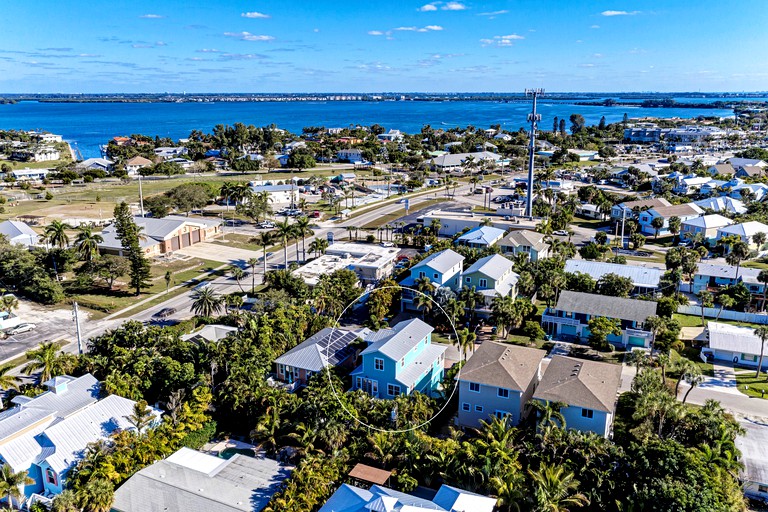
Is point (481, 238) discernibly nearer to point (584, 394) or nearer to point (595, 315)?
point (595, 315)

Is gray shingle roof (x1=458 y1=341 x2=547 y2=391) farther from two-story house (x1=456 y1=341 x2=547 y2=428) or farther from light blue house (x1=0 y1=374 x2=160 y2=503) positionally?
light blue house (x1=0 y1=374 x2=160 y2=503)

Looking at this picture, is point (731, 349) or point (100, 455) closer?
point (100, 455)

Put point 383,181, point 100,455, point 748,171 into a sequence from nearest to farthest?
point 100,455 < point 748,171 < point 383,181

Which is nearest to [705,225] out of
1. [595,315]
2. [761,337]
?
[595,315]

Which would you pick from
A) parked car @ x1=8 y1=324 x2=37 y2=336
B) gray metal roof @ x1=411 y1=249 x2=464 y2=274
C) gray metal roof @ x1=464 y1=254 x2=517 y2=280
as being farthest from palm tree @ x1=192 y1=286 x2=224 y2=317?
gray metal roof @ x1=464 y1=254 x2=517 y2=280

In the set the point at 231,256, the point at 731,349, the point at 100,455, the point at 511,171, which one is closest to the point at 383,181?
the point at 511,171

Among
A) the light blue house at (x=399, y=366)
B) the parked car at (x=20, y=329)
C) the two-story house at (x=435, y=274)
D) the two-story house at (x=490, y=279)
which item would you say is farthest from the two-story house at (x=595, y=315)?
the parked car at (x=20, y=329)

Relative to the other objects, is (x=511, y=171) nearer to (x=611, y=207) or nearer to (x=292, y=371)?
(x=611, y=207)

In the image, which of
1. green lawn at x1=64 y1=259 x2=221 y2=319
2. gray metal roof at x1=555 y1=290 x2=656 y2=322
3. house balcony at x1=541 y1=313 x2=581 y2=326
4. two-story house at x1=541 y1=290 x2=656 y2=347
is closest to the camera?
two-story house at x1=541 y1=290 x2=656 y2=347
